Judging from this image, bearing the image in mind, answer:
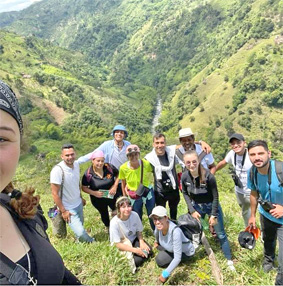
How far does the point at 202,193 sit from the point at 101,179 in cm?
192

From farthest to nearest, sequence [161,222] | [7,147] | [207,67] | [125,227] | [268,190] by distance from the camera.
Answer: [207,67] → [125,227] → [161,222] → [268,190] → [7,147]

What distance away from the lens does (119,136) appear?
17.3 feet

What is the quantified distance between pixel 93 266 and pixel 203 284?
166 cm

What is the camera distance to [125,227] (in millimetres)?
4602

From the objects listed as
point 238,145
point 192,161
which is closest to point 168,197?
point 192,161

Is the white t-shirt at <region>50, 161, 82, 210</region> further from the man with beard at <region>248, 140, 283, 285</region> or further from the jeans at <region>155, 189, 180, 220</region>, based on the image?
the man with beard at <region>248, 140, 283, 285</region>

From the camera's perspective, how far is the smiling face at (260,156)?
136 inches

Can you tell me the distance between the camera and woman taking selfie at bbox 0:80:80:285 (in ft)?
3.70

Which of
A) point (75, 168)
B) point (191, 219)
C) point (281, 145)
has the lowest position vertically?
point (281, 145)

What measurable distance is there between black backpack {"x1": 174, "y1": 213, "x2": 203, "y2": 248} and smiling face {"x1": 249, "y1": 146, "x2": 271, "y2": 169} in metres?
1.45

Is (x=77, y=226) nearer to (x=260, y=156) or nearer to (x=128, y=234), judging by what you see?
(x=128, y=234)

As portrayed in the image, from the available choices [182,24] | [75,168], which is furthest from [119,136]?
[182,24]

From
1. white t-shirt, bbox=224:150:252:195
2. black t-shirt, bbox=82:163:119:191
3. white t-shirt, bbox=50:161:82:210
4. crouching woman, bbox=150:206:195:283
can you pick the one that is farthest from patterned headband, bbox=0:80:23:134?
white t-shirt, bbox=224:150:252:195

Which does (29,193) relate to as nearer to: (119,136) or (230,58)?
(119,136)
